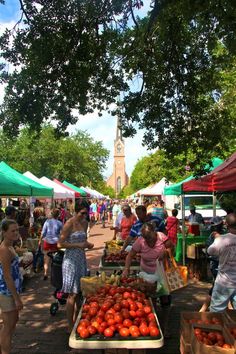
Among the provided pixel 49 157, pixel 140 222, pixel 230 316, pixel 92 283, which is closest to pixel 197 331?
pixel 230 316

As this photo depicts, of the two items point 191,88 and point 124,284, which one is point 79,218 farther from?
point 191,88

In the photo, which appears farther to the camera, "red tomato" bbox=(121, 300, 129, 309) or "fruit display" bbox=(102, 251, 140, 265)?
"fruit display" bbox=(102, 251, 140, 265)

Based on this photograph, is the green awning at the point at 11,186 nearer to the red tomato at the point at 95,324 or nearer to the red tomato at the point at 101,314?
the red tomato at the point at 101,314

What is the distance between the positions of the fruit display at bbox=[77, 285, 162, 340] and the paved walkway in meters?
0.40

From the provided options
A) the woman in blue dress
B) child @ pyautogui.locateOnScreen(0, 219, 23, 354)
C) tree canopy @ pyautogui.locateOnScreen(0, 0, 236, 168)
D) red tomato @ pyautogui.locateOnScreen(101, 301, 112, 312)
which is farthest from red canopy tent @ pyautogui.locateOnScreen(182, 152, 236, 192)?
child @ pyautogui.locateOnScreen(0, 219, 23, 354)

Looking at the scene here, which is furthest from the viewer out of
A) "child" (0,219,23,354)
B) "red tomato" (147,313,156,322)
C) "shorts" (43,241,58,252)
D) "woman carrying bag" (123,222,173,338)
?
"shorts" (43,241,58,252)

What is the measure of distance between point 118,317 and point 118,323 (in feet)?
0.21

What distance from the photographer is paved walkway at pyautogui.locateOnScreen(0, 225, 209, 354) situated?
5688 mm

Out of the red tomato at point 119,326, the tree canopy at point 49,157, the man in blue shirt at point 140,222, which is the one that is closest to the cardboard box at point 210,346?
the red tomato at point 119,326

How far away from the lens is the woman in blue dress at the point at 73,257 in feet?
19.0

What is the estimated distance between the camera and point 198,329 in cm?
414

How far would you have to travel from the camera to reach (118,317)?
3.89 m

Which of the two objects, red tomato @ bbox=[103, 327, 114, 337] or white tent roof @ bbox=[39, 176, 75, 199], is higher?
white tent roof @ bbox=[39, 176, 75, 199]

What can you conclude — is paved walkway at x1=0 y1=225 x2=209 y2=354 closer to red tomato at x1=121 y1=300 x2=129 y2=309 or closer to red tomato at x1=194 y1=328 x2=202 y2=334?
red tomato at x1=121 y1=300 x2=129 y2=309
